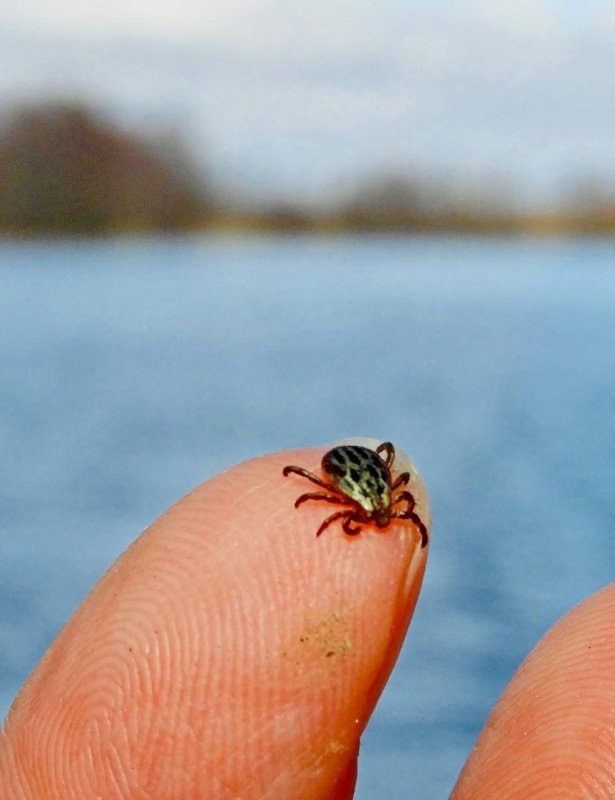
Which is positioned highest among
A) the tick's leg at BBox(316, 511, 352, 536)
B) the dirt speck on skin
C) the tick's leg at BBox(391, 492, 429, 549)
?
the tick's leg at BBox(316, 511, 352, 536)

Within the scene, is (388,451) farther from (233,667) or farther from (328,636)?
(233,667)

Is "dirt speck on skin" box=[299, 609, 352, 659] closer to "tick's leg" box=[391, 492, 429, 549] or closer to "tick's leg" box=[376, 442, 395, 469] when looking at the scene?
"tick's leg" box=[391, 492, 429, 549]

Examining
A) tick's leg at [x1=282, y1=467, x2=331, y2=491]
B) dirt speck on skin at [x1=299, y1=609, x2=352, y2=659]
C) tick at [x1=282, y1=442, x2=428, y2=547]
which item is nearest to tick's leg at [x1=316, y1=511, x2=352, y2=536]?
tick at [x1=282, y1=442, x2=428, y2=547]

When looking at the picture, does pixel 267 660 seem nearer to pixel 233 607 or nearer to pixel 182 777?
pixel 233 607

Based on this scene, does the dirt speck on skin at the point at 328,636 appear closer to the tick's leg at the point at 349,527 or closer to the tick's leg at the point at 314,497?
the tick's leg at the point at 349,527

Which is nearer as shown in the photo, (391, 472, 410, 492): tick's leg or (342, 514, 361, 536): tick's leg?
(342, 514, 361, 536): tick's leg
